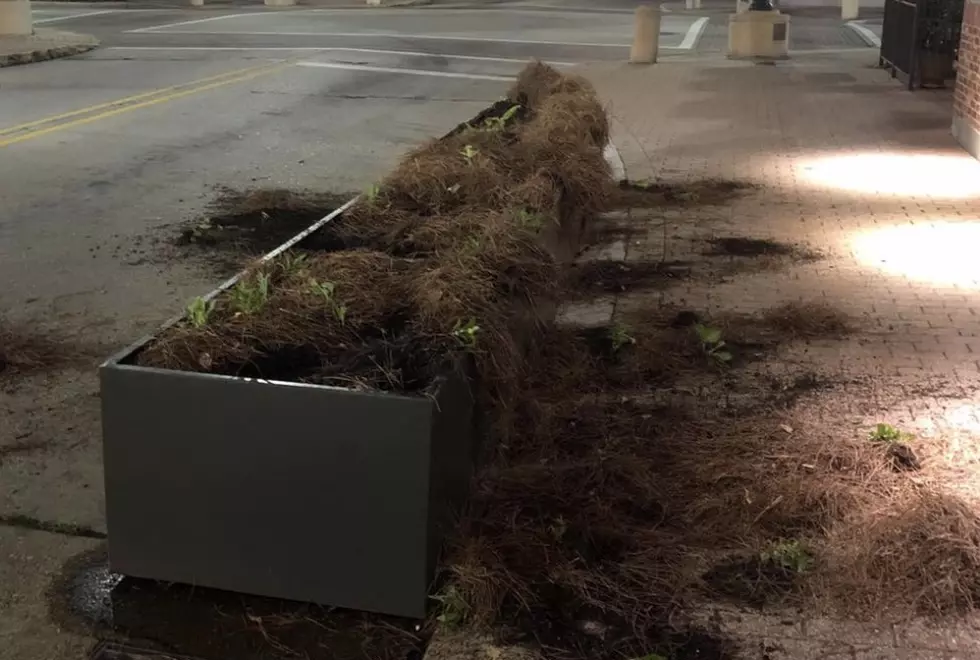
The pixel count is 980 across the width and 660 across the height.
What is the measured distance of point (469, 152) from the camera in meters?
6.93

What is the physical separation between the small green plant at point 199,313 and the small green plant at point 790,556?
90.5 inches

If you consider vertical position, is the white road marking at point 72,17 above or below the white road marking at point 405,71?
above

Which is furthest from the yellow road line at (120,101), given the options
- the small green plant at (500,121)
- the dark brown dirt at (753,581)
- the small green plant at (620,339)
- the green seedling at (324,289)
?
the dark brown dirt at (753,581)

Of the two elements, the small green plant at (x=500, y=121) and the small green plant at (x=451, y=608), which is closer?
the small green plant at (x=451, y=608)

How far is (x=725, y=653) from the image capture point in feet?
12.0

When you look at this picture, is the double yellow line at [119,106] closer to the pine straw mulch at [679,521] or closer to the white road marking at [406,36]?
the white road marking at [406,36]

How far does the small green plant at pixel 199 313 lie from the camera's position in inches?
167

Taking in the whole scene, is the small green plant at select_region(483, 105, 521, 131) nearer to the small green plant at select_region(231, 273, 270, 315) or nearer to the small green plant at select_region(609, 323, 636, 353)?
the small green plant at select_region(609, 323, 636, 353)

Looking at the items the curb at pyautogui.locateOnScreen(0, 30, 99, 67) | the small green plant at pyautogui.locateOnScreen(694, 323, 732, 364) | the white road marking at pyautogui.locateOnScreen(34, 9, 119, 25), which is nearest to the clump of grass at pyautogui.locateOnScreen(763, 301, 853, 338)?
the small green plant at pyautogui.locateOnScreen(694, 323, 732, 364)

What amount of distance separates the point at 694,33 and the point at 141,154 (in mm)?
21614

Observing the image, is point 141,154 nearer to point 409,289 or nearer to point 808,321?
point 808,321

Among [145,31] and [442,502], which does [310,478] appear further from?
[145,31]

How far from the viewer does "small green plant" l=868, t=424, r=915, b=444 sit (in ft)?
16.9

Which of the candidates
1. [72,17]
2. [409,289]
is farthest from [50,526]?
[72,17]
